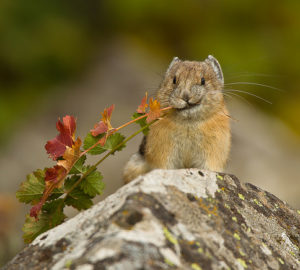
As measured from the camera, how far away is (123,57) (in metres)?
18.6

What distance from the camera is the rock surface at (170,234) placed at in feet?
12.1

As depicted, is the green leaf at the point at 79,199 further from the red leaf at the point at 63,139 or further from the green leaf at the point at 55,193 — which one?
the red leaf at the point at 63,139

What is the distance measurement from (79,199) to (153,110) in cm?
119

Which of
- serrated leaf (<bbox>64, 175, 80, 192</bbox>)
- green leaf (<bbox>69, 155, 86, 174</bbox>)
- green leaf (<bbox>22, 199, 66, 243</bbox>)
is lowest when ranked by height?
green leaf (<bbox>22, 199, 66, 243</bbox>)

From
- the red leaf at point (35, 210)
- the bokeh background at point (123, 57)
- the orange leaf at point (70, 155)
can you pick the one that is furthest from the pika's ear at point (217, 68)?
the bokeh background at point (123, 57)

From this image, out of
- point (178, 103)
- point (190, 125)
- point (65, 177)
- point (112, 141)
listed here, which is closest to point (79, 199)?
point (65, 177)

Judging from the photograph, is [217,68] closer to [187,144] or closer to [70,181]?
[187,144]

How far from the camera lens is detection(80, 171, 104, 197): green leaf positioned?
209 inches

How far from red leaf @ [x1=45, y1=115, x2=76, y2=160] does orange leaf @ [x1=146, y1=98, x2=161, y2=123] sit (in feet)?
2.68

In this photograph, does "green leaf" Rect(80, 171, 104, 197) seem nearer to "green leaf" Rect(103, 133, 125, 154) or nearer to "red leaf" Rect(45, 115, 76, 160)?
"green leaf" Rect(103, 133, 125, 154)

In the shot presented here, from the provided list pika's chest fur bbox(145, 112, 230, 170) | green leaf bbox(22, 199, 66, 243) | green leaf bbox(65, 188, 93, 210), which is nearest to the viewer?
green leaf bbox(22, 199, 66, 243)

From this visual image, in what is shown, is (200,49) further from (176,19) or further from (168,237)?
(168,237)

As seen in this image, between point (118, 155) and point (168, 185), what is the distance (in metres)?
9.96

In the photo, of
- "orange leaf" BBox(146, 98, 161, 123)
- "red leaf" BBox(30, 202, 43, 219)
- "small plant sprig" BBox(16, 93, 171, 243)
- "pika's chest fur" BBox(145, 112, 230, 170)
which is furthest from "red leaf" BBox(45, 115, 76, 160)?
"pika's chest fur" BBox(145, 112, 230, 170)
